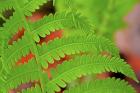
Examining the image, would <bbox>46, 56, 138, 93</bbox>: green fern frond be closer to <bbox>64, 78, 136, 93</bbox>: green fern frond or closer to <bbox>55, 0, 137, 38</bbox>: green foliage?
<bbox>64, 78, 136, 93</bbox>: green fern frond

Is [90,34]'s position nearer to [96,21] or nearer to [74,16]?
[74,16]

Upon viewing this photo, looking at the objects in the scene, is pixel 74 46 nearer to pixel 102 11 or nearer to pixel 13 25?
pixel 13 25

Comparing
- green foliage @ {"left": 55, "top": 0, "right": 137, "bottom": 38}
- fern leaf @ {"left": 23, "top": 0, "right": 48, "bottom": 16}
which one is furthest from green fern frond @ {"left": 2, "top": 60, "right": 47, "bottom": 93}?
green foliage @ {"left": 55, "top": 0, "right": 137, "bottom": 38}

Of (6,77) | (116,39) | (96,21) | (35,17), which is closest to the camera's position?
(6,77)

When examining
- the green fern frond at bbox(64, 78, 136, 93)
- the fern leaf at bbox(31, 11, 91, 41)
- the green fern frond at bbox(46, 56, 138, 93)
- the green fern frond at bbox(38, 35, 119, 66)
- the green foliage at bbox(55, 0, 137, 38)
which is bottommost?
the green fern frond at bbox(64, 78, 136, 93)

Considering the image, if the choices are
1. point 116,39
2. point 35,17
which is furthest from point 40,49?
point 35,17

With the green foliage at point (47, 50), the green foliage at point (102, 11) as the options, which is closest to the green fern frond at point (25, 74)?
the green foliage at point (47, 50)

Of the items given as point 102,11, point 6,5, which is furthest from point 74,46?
point 102,11
